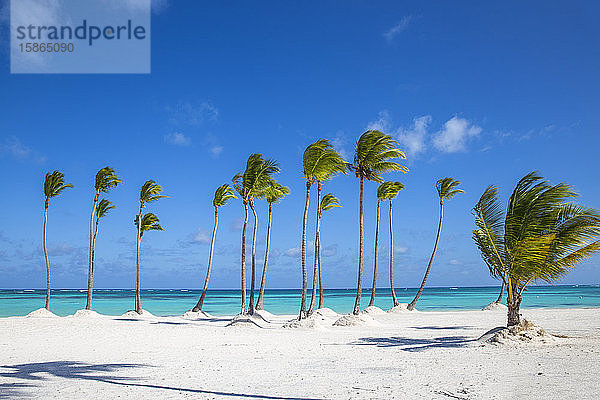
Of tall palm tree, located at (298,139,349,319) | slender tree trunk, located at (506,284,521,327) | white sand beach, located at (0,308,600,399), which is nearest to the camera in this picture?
white sand beach, located at (0,308,600,399)

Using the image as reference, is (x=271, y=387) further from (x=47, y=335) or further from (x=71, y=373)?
(x=47, y=335)

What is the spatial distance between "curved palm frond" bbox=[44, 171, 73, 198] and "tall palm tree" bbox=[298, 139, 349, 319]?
1706cm

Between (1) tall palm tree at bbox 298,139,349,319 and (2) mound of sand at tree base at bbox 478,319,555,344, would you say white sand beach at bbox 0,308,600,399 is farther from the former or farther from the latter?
(1) tall palm tree at bbox 298,139,349,319

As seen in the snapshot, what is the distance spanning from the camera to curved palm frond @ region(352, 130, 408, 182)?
72.4ft

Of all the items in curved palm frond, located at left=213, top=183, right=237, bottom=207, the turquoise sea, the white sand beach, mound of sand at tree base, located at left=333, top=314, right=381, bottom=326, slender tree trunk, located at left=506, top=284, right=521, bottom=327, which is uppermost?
curved palm frond, located at left=213, top=183, right=237, bottom=207

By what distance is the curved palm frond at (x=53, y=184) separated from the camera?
29.0 metres

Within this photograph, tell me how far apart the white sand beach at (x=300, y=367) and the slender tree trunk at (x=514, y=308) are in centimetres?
84

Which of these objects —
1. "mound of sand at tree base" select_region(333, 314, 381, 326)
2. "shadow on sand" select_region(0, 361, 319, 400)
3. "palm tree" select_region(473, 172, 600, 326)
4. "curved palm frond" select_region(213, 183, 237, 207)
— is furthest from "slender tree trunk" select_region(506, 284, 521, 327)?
"curved palm frond" select_region(213, 183, 237, 207)

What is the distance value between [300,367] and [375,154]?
14.0 m

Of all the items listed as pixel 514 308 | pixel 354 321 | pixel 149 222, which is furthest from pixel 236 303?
pixel 514 308

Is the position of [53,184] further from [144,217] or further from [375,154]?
[375,154]

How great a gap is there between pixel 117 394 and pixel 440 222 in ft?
94.7

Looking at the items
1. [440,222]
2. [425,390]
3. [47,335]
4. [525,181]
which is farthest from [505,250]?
[440,222]

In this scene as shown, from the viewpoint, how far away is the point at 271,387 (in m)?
8.01
